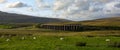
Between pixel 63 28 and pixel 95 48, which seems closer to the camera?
pixel 95 48

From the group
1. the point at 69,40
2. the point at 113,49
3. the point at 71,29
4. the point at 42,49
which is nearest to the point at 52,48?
the point at 42,49

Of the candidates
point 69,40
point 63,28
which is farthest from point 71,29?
point 69,40

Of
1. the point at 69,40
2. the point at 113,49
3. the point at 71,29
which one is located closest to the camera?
the point at 113,49

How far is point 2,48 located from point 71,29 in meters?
66.7

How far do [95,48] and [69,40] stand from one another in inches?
531

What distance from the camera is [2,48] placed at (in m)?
45.9

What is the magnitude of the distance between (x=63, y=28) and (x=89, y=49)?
236ft

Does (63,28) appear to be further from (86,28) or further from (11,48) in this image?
(11,48)

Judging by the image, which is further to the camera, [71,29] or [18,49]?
[71,29]

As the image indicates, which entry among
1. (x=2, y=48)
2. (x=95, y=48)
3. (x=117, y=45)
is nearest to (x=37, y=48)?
(x=2, y=48)

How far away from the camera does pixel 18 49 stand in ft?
147

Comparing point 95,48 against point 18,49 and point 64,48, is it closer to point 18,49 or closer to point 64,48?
point 64,48

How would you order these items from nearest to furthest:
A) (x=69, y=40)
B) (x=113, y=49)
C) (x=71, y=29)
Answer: (x=113, y=49), (x=69, y=40), (x=71, y=29)

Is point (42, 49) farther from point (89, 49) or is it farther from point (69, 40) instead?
point (69, 40)
